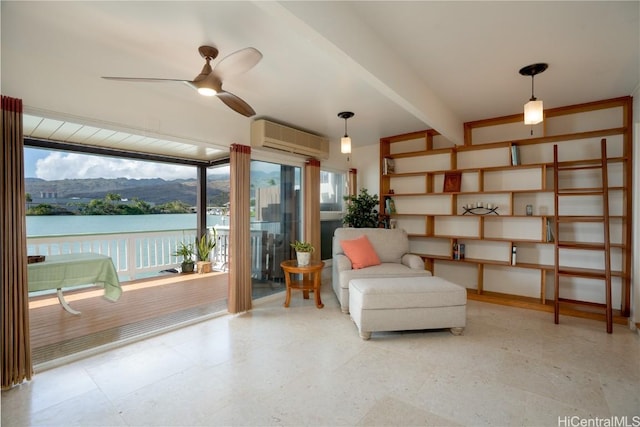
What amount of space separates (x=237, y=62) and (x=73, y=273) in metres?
2.76

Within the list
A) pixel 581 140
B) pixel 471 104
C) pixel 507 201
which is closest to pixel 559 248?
pixel 507 201

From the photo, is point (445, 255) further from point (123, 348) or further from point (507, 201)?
point (123, 348)

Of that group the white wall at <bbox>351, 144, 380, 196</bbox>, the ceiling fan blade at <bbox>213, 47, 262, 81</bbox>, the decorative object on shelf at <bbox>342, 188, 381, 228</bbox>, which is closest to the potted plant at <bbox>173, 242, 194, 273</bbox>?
the decorative object on shelf at <bbox>342, 188, 381, 228</bbox>

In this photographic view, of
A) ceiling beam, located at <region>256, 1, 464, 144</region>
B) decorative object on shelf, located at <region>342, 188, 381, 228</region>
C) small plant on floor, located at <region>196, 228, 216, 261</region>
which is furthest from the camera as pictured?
small plant on floor, located at <region>196, 228, 216, 261</region>

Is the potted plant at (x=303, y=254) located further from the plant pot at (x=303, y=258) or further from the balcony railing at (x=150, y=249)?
the balcony railing at (x=150, y=249)

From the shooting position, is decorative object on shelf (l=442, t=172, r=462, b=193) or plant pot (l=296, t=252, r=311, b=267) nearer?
plant pot (l=296, t=252, r=311, b=267)

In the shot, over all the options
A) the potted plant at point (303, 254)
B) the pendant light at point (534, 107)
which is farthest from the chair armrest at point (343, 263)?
the pendant light at point (534, 107)

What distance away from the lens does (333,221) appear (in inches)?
208

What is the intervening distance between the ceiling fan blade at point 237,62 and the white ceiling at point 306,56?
0.24 meters

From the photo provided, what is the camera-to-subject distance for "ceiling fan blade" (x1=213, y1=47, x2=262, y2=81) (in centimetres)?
169

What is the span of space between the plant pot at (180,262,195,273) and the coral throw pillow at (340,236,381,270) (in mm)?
3235

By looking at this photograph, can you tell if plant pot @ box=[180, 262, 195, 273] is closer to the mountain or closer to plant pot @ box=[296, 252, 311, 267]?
the mountain

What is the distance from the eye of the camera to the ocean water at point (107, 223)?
13.8ft

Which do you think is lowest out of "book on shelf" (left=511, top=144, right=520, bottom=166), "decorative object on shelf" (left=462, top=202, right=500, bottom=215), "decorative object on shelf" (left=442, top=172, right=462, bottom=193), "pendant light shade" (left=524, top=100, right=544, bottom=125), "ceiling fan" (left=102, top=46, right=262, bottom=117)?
"decorative object on shelf" (left=462, top=202, right=500, bottom=215)
